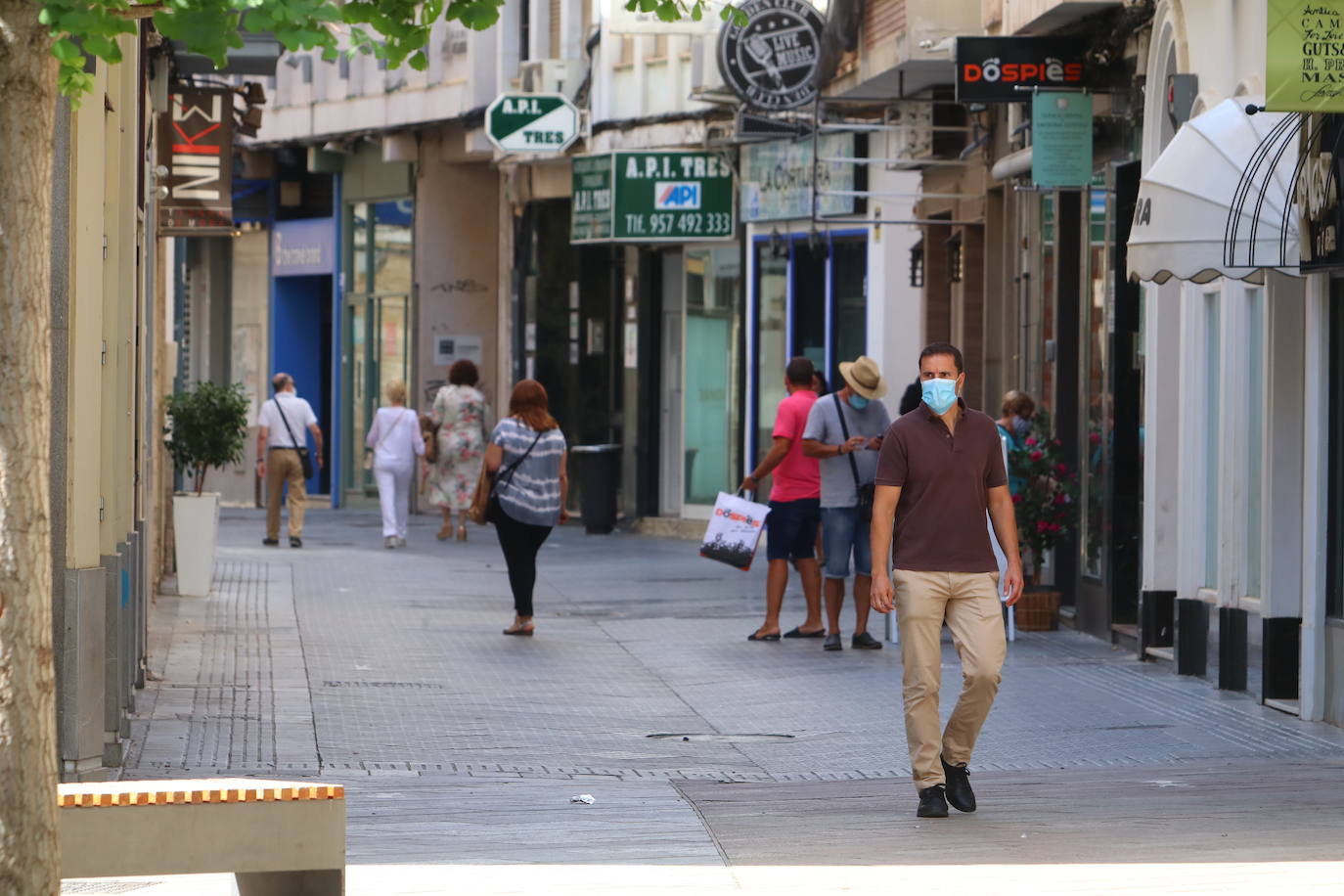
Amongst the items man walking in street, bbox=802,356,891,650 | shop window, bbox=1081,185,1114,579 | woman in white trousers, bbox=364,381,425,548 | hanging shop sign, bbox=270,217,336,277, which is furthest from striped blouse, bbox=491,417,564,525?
hanging shop sign, bbox=270,217,336,277

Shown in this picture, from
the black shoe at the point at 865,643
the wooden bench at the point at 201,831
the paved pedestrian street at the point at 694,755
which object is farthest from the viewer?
the black shoe at the point at 865,643

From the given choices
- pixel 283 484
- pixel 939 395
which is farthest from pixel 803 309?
pixel 939 395

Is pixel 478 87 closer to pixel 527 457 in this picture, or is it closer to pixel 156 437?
pixel 156 437

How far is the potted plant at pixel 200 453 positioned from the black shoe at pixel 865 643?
17.6 feet

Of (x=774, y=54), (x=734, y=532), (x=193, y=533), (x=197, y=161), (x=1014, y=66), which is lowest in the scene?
(x=193, y=533)

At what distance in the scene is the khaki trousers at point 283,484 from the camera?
23.5m

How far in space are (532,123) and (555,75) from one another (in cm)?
216

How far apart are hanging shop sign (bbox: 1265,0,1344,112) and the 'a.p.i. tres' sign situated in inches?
359

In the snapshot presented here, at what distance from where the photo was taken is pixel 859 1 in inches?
836

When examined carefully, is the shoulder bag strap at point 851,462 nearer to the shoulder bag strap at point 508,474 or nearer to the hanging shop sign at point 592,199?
the shoulder bag strap at point 508,474

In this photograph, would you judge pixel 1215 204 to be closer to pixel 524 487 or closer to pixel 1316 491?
pixel 1316 491

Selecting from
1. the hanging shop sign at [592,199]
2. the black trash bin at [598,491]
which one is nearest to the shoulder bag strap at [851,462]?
the hanging shop sign at [592,199]

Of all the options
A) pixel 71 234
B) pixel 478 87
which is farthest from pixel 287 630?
pixel 478 87

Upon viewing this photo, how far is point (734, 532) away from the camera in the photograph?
16047mm
